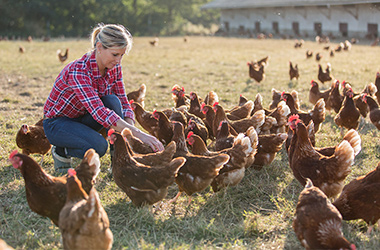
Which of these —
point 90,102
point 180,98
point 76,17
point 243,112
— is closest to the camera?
point 90,102

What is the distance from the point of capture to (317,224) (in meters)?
2.74

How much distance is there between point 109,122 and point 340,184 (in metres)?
2.30

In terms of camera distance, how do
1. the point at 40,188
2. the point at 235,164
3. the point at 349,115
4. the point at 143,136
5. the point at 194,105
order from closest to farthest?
1. the point at 40,188
2. the point at 143,136
3. the point at 235,164
4. the point at 349,115
5. the point at 194,105

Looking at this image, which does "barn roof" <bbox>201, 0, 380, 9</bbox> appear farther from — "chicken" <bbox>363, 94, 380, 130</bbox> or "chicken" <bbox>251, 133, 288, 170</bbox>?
"chicken" <bbox>251, 133, 288, 170</bbox>

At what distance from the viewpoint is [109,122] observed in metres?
3.67

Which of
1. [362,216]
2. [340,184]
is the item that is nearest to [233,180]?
[340,184]

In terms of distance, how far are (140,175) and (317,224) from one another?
153cm

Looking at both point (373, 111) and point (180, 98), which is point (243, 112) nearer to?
point (180, 98)

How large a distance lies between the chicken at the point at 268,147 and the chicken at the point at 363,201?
1232 millimetres

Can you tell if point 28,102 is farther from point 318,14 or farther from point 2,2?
point 2,2

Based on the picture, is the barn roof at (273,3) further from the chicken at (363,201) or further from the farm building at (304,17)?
the chicken at (363,201)

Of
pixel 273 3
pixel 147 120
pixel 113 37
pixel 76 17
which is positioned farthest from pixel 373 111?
pixel 76 17

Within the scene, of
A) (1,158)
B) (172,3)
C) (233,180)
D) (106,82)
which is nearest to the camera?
→ (233,180)

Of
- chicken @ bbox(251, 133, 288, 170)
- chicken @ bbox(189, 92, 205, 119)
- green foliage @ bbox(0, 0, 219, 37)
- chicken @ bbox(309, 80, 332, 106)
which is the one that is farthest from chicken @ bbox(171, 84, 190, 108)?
green foliage @ bbox(0, 0, 219, 37)
